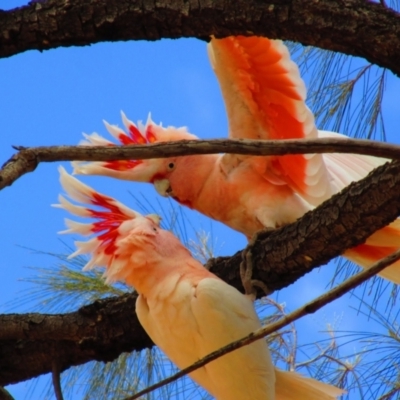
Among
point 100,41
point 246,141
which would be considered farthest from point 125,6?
point 246,141

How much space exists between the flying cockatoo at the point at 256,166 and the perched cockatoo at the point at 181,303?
292 mm

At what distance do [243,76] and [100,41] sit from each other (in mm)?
560

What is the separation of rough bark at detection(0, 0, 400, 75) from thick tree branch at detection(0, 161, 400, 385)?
11.5 inches

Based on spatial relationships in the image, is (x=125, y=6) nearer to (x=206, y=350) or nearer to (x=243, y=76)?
(x=243, y=76)

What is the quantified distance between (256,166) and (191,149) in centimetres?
122

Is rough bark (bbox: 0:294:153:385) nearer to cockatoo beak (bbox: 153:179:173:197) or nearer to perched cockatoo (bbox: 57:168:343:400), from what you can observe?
perched cockatoo (bbox: 57:168:343:400)

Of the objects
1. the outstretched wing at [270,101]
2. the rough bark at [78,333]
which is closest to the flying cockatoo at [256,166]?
the outstretched wing at [270,101]

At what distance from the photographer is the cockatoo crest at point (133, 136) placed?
231 cm

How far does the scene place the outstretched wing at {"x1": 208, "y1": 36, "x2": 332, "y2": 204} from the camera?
2.08 m

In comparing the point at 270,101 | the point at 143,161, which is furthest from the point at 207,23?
the point at 143,161

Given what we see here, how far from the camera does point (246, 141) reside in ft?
3.40

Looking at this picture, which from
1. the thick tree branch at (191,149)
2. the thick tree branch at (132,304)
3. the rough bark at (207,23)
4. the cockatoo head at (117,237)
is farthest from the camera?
the cockatoo head at (117,237)

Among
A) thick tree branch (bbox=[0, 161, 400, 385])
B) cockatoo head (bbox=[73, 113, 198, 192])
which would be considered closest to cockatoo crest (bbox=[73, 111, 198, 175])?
cockatoo head (bbox=[73, 113, 198, 192])

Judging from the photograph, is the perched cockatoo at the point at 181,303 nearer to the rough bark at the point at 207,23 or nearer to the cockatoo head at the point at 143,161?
the cockatoo head at the point at 143,161
